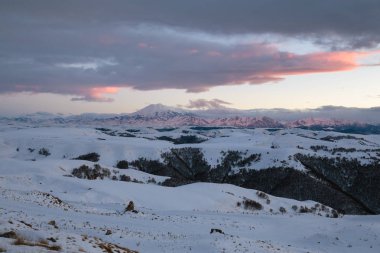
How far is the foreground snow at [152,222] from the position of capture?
951 inches

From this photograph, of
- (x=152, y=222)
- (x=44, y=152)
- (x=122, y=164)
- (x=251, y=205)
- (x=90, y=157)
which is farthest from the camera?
(x=44, y=152)

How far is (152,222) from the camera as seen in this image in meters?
38.4

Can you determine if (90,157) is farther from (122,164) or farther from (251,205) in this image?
(251,205)

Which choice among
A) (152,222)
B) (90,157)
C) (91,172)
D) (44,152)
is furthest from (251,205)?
(44,152)

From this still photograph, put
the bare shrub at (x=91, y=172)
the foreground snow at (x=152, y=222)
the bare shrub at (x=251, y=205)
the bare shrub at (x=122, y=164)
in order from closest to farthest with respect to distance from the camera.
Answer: the foreground snow at (x=152, y=222)
the bare shrub at (x=251, y=205)
the bare shrub at (x=91, y=172)
the bare shrub at (x=122, y=164)

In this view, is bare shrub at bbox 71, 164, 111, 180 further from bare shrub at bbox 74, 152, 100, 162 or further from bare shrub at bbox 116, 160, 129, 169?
bare shrub at bbox 74, 152, 100, 162

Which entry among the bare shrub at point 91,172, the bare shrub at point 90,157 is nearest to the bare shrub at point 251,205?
the bare shrub at point 91,172

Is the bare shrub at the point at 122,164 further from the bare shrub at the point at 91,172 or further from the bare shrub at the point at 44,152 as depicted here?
the bare shrub at the point at 91,172

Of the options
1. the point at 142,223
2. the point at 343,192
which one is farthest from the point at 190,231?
the point at 343,192

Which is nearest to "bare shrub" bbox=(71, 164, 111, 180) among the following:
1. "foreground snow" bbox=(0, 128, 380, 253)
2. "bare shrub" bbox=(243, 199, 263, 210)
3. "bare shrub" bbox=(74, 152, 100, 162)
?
"foreground snow" bbox=(0, 128, 380, 253)

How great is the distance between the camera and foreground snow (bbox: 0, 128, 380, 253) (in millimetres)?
24159

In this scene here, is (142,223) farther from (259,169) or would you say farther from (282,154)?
(282,154)

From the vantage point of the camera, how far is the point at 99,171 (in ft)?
371

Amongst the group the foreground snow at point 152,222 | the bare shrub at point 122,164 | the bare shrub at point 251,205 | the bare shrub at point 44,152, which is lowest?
the bare shrub at point 122,164
